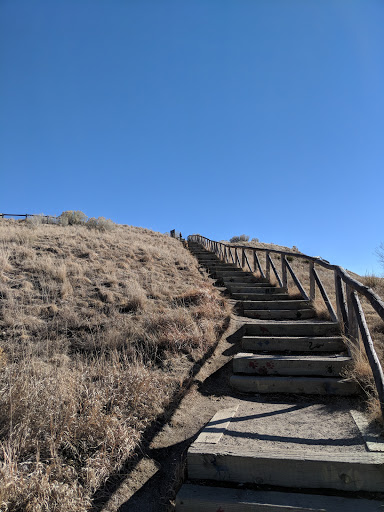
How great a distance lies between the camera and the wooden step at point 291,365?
458 centimetres

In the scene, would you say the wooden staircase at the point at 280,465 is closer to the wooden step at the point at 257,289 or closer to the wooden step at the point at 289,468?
the wooden step at the point at 289,468

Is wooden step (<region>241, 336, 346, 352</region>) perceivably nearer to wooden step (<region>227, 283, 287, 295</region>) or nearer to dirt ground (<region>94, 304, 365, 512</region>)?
dirt ground (<region>94, 304, 365, 512</region>)

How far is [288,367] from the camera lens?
15.7 ft

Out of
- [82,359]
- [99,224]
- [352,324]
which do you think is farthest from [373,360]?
[99,224]

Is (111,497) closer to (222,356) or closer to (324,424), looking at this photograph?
(324,424)

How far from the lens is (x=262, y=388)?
459 centimetres

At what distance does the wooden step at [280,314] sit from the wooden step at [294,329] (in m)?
0.94

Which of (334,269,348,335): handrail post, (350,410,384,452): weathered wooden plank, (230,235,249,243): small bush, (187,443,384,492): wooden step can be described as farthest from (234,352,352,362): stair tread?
(230,235,249,243): small bush

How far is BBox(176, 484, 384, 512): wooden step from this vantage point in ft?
8.13

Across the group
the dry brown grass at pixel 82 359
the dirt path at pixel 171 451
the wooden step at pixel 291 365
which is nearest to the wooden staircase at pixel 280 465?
the wooden step at pixel 291 365

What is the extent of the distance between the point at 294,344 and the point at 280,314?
1754 millimetres

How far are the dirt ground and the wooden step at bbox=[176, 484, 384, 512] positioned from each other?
22 cm

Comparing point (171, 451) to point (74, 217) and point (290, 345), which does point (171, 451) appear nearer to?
point (290, 345)

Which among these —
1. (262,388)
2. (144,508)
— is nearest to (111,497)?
(144,508)
